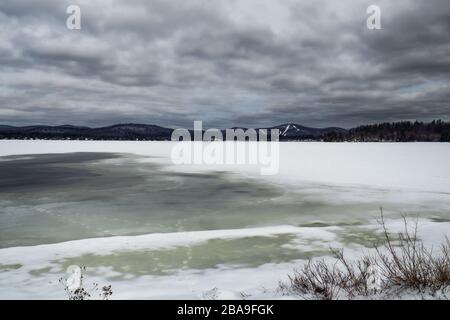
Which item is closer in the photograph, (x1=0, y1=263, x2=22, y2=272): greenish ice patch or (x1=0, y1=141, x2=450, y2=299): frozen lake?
(x1=0, y1=141, x2=450, y2=299): frozen lake

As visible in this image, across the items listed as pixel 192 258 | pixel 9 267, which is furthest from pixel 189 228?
pixel 9 267

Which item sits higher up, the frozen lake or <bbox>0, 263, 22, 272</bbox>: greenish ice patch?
the frozen lake

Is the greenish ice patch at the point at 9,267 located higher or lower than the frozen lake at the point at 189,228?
lower

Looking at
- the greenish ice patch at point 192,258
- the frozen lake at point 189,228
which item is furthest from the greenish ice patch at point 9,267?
the greenish ice patch at point 192,258

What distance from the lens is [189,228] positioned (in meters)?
8.91

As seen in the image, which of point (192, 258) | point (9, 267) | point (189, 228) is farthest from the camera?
point (189, 228)

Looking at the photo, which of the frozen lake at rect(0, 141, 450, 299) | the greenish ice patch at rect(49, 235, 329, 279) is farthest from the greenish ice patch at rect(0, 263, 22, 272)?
the greenish ice patch at rect(49, 235, 329, 279)

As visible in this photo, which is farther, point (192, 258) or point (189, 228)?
point (189, 228)

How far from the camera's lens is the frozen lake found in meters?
5.66

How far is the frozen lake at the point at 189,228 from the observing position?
5.66 metres

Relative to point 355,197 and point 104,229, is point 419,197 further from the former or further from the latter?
point 104,229

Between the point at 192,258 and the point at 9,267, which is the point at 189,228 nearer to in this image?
the point at 192,258

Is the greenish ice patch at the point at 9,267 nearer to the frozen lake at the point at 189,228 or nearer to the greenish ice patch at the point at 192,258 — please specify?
the frozen lake at the point at 189,228

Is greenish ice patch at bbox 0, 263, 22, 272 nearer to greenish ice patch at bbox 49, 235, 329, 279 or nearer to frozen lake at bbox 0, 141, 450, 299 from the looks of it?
frozen lake at bbox 0, 141, 450, 299
